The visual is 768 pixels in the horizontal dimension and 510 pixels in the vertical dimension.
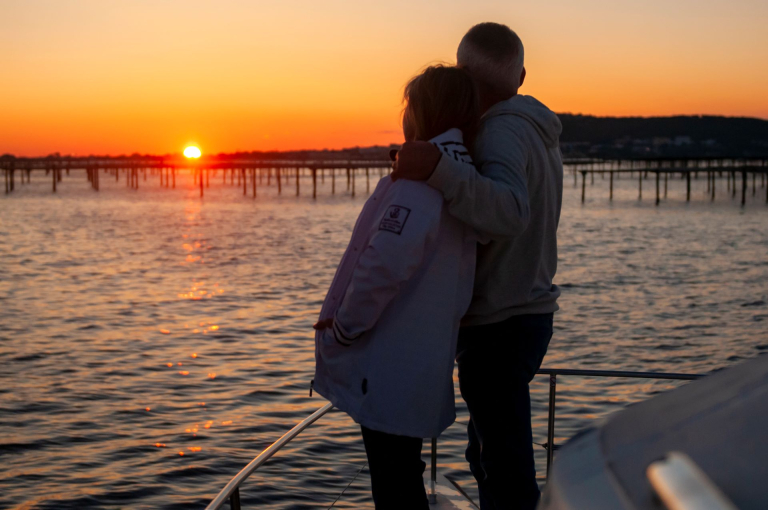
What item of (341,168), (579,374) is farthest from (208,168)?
(579,374)

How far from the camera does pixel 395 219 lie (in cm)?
203

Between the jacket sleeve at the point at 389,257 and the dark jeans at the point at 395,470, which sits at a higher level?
the jacket sleeve at the point at 389,257

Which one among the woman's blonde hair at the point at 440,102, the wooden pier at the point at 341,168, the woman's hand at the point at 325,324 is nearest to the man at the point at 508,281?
the woman's blonde hair at the point at 440,102

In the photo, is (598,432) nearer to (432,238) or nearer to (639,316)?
(432,238)

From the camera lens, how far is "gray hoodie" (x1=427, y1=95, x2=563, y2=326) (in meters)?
2.12

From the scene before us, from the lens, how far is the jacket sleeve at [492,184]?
2.06 m

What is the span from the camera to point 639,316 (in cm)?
1803

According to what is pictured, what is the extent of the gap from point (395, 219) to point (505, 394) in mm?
679

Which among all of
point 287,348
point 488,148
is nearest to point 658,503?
point 488,148

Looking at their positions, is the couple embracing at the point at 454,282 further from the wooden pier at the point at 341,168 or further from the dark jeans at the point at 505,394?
the wooden pier at the point at 341,168

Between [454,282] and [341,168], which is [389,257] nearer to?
[454,282]

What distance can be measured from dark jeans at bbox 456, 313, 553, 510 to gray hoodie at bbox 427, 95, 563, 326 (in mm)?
50

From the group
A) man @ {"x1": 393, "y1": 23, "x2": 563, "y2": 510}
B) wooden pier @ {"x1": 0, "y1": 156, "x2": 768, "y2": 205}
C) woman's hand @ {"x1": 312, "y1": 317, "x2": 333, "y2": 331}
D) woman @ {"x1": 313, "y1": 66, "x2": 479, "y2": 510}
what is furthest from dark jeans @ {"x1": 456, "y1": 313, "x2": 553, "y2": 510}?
wooden pier @ {"x1": 0, "y1": 156, "x2": 768, "y2": 205}

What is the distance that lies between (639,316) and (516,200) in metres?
16.8
